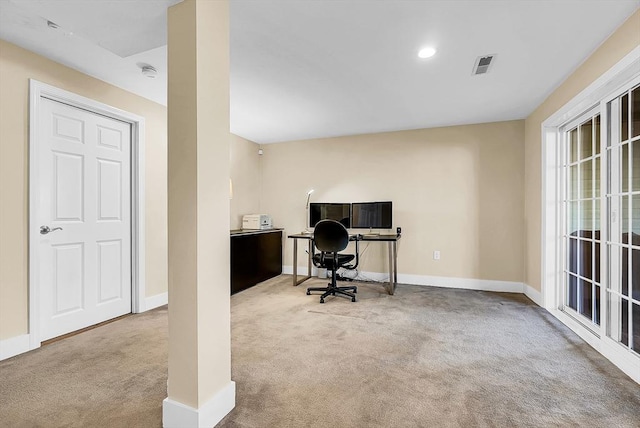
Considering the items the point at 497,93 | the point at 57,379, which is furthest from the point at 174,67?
the point at 497,93

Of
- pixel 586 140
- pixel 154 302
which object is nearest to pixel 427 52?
pixel 586 140

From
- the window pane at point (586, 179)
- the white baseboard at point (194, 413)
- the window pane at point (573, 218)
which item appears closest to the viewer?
the white baseboard at point (194, 413)

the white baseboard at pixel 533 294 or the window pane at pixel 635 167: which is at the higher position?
the window pane at pixel 635 167

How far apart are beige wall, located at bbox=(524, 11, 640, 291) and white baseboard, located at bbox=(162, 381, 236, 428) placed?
316 cm

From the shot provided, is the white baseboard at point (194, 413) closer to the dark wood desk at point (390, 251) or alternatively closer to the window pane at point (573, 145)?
the dark wood desk at point (390, 251)

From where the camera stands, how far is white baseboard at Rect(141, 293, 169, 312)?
3365 millimetres

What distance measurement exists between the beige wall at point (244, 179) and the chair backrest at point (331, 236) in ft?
5.01

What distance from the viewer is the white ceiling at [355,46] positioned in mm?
1837

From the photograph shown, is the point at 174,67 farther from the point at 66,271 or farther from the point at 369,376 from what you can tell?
the point at 66,271

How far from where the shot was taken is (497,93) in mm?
3221

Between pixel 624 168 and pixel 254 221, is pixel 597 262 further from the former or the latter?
pixel 254 221

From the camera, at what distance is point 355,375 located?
79.9 inches

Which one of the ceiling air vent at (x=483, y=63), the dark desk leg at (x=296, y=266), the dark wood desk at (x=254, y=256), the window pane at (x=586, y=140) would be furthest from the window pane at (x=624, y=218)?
the dark wood desk at (x=254, y=256)

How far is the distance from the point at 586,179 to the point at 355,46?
93.7 inches
